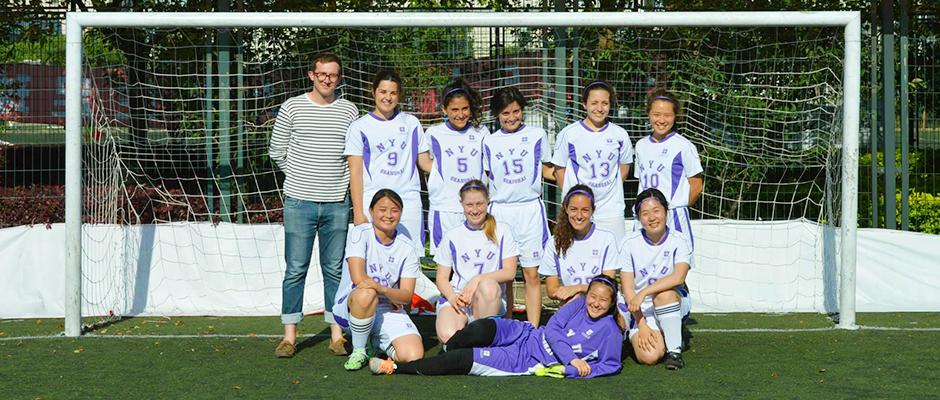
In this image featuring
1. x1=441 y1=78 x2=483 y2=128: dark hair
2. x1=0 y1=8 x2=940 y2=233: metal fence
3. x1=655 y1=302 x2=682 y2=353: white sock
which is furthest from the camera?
x1=0 y1=8 x2=940 y2=233: metal fence

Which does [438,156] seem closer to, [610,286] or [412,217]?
[412,217]

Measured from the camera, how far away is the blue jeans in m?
6.14

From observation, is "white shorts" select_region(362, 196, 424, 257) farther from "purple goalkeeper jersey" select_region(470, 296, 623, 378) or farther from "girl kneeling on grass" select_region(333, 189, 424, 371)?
"purple goalkeeper jersey" select_region(470, 296, 623, 378)

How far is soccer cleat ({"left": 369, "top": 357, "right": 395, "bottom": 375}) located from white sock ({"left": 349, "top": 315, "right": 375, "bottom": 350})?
225 millimetres

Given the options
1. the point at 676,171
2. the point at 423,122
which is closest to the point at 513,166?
the point at 676,171

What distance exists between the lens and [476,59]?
8.54m

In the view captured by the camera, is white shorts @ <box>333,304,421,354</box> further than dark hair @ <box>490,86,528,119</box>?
No

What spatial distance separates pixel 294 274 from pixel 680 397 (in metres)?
2.29

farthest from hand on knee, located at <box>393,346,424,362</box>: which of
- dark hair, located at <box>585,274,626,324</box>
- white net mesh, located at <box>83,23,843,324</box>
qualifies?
white net mesh, located at <box>83,23,843,324</box>

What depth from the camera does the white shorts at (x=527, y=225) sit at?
641 cm

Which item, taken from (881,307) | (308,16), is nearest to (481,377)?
(308,16)

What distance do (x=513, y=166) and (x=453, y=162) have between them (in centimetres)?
35

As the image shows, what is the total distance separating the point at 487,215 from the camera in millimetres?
6023

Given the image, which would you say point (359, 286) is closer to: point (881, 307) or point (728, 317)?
point (728, 317)
